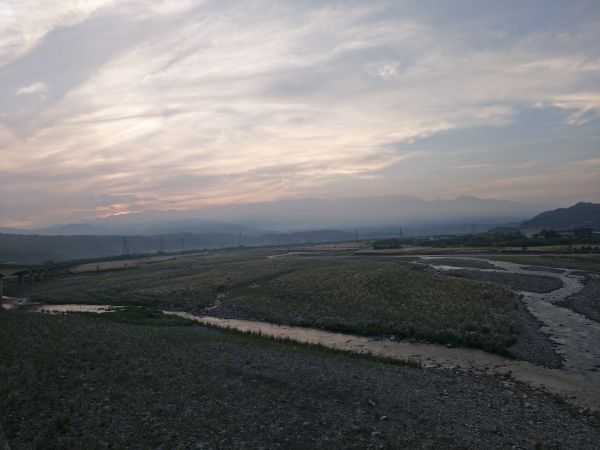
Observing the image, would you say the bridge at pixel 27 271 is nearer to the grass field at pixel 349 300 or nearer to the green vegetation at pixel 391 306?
the grass field at pixel 349 300

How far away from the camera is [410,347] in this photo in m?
26.9

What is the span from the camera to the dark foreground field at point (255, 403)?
13688 millimetres

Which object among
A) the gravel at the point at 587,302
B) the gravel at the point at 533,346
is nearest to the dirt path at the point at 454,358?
the gravel at the point at 533,346

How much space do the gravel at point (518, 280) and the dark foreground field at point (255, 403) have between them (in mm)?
31706

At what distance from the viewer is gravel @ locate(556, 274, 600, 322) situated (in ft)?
110

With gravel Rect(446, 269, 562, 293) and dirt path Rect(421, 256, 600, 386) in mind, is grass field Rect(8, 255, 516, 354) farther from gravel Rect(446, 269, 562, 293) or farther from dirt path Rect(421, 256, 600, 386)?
gravel Rect(446, 269, 562, 293)

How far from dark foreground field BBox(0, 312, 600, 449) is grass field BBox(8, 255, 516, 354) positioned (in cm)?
828

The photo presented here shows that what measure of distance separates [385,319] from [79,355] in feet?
69.3

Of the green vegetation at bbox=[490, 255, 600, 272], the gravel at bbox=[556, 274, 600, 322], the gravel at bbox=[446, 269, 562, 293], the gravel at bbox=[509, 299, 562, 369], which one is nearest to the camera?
the gravel at bbox=[509, 299, 562, 369]

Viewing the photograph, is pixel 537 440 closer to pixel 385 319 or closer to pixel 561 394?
pixel 561 394

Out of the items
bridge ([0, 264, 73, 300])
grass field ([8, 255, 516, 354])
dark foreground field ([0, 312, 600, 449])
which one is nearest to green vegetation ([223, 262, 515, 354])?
grass field ([8, 255, 516, 354])

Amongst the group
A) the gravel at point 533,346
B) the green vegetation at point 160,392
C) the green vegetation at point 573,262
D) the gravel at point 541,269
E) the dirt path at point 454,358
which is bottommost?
the dirt path at point 454,358

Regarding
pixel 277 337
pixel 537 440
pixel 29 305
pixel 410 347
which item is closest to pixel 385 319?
pixel 410 347

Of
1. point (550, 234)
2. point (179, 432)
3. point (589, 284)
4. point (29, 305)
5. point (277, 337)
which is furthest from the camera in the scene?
point (550, 234)
